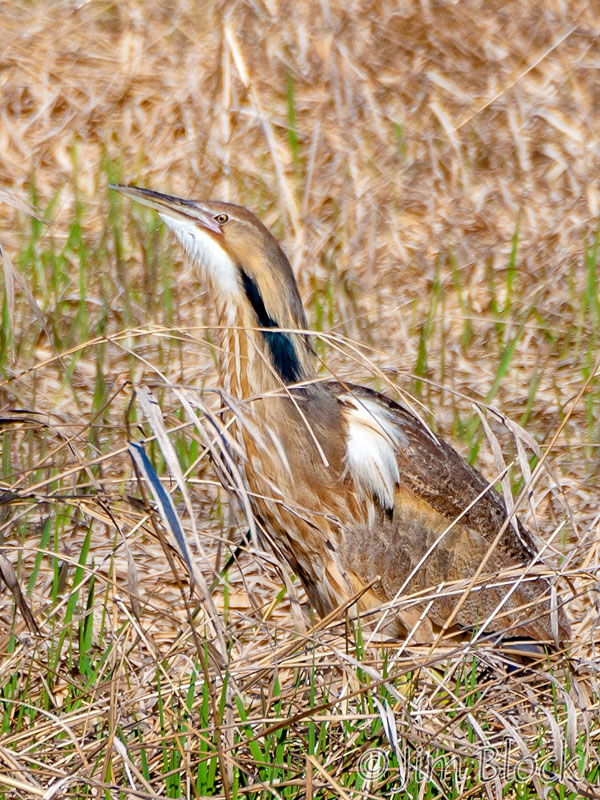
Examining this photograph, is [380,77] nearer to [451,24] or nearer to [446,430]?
[451,24]

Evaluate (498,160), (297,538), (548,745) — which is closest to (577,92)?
(498,160)

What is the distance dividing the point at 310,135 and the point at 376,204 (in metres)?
0.41

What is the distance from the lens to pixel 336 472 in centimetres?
252

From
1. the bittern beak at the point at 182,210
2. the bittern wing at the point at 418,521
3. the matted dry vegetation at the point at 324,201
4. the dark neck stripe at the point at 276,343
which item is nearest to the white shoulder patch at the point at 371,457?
the bittern wing at the point at 418,521

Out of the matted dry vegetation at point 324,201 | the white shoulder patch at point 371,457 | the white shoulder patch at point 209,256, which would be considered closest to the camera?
the white shoulder patch at point 371,457

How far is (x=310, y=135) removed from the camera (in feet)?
14.7

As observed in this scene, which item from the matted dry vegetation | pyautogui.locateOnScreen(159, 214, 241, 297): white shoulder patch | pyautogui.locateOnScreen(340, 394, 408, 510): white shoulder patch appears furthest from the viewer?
the matted dry vegetation

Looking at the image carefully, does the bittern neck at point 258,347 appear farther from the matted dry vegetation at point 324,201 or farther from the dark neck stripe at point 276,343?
the matted dry vegetation at point 324,201

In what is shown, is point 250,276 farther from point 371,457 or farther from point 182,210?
point 371,457

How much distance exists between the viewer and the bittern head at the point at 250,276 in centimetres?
258

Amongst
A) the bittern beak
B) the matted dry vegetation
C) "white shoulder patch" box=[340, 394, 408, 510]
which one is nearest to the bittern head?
the bittern beak

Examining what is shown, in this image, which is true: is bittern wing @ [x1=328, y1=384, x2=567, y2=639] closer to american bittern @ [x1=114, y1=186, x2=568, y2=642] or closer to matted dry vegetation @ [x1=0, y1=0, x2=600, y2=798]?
american bittern @ [x1=114, y1=186, x2=568, y2=642]

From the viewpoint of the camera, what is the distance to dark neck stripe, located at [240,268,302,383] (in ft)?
8.41

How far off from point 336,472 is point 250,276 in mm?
481
